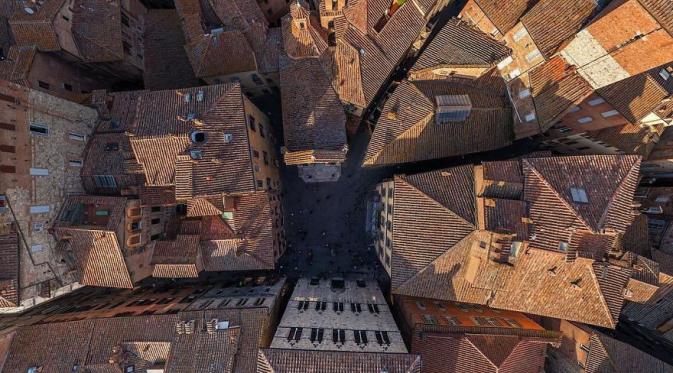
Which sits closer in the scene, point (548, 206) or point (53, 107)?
point (548, 206)

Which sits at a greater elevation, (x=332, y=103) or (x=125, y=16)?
(x=125, y=16)

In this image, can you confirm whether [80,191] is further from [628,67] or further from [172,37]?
[628,67]

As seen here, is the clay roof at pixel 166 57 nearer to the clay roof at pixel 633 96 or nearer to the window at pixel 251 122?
the window at pixel 251 122

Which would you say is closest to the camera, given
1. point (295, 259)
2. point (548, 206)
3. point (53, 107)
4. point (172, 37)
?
point (548, 206)

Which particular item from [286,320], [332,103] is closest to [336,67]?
[332,103]

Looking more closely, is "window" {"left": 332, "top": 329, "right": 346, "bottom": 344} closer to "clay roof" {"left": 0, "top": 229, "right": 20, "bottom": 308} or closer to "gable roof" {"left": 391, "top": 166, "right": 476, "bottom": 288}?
"gable roof" {"left": 391, "top": 166, "right": 476, "bottom": 288}

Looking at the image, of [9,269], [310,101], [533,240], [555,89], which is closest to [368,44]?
[310,101]

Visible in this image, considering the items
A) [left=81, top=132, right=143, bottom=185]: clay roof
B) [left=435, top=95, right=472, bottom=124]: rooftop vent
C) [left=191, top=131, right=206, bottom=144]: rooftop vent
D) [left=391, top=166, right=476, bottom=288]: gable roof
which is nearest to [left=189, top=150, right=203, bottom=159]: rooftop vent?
[left=191, top=131, right=206, bottom=144]: rooftop vent
